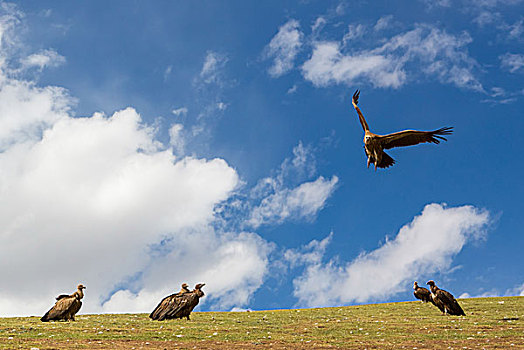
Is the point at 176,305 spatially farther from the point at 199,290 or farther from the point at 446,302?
the point at 446,302

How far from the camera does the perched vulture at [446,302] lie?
1350 inches

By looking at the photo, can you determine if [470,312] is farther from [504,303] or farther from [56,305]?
[56,305]

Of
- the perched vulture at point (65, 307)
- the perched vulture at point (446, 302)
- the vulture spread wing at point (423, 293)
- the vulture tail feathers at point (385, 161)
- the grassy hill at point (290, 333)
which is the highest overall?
the vulture tail feathers at point (385, 161)

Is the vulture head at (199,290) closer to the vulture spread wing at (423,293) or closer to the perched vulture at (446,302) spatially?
the perched vulture at (446,302)

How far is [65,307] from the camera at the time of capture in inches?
1219

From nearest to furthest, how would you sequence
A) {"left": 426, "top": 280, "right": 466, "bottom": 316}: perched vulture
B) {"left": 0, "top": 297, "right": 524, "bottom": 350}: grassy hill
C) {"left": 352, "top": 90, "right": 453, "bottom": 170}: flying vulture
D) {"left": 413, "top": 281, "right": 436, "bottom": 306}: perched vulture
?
1. {"left": 0, "top": 297, "right": 524, "bottom": 350}: grassy hill
2. {"left": 352, "top": 90, "right": 453, "bottom": 170}: flying vulture
3. {"left": 426, "top": 280, "right": 466, "bottom": 316}: perched vulture
4. {"left": 413, "top": 281, "right": 436, "bottom": 306}: perched vulture

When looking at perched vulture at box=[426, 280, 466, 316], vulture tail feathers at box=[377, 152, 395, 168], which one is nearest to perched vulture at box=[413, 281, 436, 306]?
perched vulture at box=[426, 280, 466, 316]

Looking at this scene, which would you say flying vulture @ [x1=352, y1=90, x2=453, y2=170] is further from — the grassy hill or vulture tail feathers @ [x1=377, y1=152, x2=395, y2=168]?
the grassy hill

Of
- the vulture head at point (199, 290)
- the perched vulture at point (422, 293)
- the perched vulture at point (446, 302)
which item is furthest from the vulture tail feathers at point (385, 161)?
the perched vulture at point (422, 293)

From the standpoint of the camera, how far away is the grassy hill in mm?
21500

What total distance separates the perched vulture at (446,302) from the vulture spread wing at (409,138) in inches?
510

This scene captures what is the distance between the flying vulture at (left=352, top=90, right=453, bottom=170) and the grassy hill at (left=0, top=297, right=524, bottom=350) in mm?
8319

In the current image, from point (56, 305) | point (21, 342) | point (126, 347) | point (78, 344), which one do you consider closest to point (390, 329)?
point (126, 347)

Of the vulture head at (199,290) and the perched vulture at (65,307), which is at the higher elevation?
the vulture head at (199,290)
